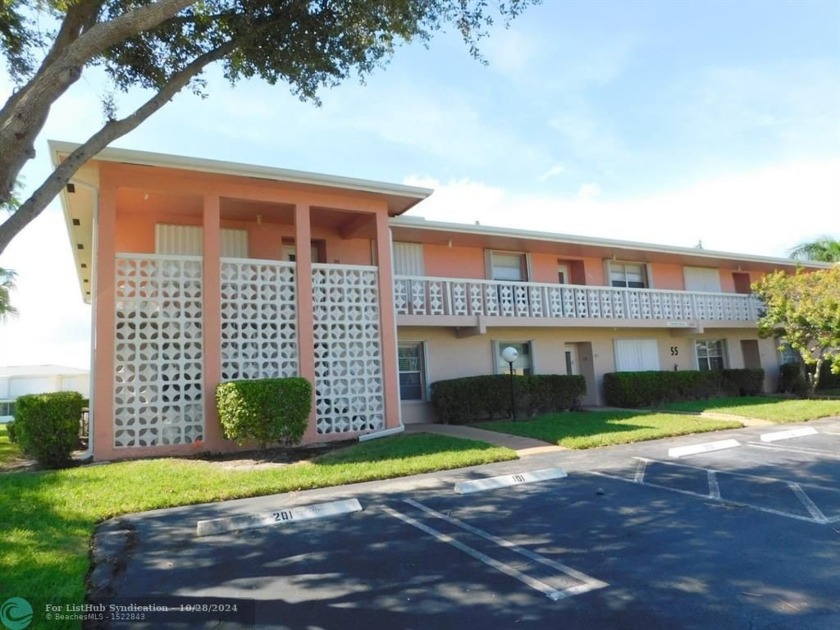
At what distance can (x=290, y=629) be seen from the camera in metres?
3.73

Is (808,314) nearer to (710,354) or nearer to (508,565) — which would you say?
(710,354)

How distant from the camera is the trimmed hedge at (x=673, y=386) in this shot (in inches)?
700

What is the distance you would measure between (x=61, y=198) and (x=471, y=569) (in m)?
12.0

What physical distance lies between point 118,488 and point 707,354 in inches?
819

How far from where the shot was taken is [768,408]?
51.5ft

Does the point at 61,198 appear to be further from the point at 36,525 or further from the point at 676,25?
the point at 676,25

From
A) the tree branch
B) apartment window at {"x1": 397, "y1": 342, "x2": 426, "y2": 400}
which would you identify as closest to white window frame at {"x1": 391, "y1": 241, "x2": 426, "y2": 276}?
apartment window at {"x1": 397, "y1": 342, "x2": 426, "y2": 400}

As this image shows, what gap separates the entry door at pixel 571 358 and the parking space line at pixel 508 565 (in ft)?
42.4

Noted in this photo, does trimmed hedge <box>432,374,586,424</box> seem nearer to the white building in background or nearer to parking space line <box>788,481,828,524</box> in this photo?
parking space line <box>788,481,828,524</box>

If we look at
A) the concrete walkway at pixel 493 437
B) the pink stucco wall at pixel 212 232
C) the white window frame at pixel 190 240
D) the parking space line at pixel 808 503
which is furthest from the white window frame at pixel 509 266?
the parking space line at pixel 808 503

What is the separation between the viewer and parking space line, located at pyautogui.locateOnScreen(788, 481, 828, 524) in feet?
19.2

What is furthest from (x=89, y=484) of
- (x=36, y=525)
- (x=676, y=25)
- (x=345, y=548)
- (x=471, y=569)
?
(x=676, y=25)

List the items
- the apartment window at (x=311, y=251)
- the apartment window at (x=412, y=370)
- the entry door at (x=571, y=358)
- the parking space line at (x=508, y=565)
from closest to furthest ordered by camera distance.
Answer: the parking space line at (x=508, y=565), the apartment window at (x=311, y=251), the apartment window at (x=412, y=370), the entry door at (x=571, y=358)

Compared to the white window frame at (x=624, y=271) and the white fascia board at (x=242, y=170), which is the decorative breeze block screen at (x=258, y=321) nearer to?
the white fascia board at (x=242, y=170)
